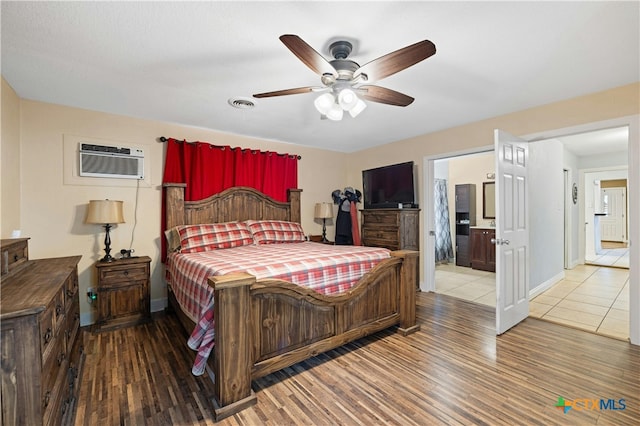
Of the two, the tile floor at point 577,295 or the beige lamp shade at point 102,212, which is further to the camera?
the tile floor at point 577,295

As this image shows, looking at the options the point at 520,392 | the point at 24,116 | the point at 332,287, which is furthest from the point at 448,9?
the point at 24,116

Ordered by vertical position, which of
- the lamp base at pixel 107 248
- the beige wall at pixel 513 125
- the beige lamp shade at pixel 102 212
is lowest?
the lamp base at pixel 107 248

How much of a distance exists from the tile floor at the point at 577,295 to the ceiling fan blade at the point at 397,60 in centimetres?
329

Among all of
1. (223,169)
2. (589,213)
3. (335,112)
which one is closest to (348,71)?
(335,112)

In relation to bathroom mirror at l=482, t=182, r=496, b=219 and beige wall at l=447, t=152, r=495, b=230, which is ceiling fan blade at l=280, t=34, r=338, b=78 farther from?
bathroom mirror at l=482, t=182, r=496, b=219

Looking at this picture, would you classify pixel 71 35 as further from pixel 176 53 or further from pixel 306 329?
pixel 306 329

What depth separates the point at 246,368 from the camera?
1.82 metres

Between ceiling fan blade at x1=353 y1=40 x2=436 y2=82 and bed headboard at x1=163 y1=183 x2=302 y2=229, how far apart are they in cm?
272

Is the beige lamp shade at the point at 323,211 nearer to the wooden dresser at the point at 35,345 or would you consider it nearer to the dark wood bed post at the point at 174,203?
the dark wood bed post at the point at 174,203

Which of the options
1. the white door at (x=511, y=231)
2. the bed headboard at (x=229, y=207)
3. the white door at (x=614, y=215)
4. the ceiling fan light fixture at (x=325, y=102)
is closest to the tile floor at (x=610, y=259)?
the white door at (x=614, y=215)

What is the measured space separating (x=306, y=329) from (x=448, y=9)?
91.4 inches

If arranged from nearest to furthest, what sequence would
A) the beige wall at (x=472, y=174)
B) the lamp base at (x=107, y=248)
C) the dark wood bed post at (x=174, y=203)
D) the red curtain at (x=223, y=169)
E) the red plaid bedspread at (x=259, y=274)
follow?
1. the red plaid bedspread at (x=259, y=274)
2. the lamp base at (x=107, y=248)
3. the dark wood bed post at (x=174, y=203)
4. the red curtain at (x=223, y=169)
5. the beige wall at (x=472, y=174)

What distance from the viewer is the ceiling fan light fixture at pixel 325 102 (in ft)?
6.84

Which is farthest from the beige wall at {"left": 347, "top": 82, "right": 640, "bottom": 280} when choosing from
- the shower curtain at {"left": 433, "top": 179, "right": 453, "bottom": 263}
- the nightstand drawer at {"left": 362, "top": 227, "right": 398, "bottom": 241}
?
the shower curtain at {"left": 433, "top": 179, "right": 453, "bottom": 263}
